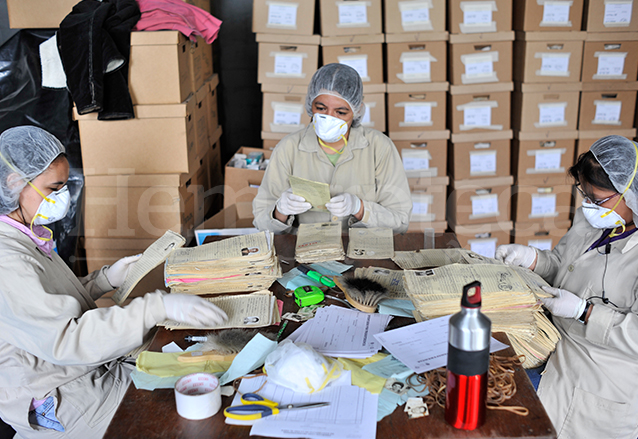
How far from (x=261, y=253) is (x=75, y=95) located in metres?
1.60

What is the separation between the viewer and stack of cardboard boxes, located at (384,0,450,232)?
10.2ft

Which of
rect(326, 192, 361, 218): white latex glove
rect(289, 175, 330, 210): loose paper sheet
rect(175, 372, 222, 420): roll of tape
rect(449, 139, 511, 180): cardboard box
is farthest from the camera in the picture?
rect(449, 139, 511, 180): cardboard box

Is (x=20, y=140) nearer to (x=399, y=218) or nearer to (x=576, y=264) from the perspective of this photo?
(x=399, y=218)

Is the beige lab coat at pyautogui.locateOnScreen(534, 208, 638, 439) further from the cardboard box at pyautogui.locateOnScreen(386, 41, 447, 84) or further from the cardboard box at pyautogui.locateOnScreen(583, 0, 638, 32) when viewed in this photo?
the cardboard box at pyautogui.locateOnScreen(583, 0, 638, 32)

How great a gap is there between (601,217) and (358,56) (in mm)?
1941

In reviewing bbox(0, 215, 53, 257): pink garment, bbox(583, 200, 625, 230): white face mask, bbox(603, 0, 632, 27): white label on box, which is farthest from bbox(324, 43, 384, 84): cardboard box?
bbox(0, 215, 53, 257): pink garment

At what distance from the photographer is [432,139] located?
330 cm

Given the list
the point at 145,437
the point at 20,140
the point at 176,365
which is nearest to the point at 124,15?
the point at 20,140

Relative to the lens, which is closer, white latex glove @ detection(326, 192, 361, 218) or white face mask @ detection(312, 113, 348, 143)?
white latex glove @ detection(326, 192, 361, 218)

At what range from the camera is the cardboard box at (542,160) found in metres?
3.34

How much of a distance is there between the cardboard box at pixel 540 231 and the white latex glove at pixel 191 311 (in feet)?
8.79

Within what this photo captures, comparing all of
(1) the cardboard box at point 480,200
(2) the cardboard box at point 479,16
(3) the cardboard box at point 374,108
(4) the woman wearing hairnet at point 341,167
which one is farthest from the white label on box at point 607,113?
(4) the woman wearing hairnet at point 341,167

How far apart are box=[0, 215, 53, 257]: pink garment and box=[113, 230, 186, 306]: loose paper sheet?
0.24 metres

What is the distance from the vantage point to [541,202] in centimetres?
343
